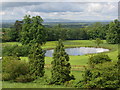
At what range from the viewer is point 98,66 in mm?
18953

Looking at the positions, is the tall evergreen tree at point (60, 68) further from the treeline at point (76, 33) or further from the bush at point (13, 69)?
the treeline at point (76, 33)

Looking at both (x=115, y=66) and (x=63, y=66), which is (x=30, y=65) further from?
(x=115, y=66)

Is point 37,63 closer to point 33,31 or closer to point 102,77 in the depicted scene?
point 102,77

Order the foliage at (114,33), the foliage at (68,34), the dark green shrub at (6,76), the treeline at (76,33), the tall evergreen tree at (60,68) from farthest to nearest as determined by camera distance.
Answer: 1. the foliage at (68,34)
2. the treeline at (76,33)
3. the foliage at (114,33)
4. the dark green shrub at (6,76)
5. the tall evergreen tree at (60,68)

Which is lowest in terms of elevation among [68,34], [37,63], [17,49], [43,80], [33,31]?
[43,80]

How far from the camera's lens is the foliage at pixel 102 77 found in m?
18.0

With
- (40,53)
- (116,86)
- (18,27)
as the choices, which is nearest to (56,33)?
(18,27)

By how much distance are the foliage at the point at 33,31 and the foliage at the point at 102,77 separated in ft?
72.9

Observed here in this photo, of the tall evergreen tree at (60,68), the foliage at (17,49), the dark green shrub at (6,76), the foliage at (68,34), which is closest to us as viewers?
the tall evergreen tree at (60,68)

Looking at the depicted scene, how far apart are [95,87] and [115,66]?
2.72 meters

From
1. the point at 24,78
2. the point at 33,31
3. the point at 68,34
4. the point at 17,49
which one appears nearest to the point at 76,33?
the point at 68,34

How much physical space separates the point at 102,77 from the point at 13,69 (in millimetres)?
8966

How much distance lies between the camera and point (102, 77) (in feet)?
59.3

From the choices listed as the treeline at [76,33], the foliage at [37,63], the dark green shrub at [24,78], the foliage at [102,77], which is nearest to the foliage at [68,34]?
the treeline at [76,33]
